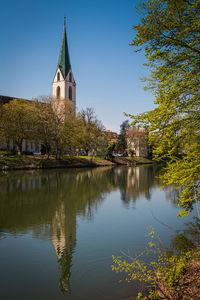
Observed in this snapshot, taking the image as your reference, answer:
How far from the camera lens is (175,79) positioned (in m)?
7.71

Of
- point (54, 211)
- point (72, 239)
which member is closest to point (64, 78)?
point (54, 211)

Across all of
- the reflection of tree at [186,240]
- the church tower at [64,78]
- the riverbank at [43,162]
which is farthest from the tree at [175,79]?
the church tower at [64,78]

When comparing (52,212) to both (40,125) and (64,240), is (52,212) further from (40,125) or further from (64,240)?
(40,125)

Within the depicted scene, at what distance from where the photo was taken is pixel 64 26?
86188 millimetres

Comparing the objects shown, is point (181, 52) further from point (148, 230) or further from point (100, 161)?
point (100, 161)

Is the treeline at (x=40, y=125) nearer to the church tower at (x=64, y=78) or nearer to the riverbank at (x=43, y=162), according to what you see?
the riverbank at (x=43, y=162)

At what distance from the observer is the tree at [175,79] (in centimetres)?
719

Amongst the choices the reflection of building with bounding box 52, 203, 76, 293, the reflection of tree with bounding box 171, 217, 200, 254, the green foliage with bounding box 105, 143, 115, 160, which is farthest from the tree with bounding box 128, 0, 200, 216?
the green foliage with bounding box 105, 143, 115, 160

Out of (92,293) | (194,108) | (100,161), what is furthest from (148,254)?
(100,161)

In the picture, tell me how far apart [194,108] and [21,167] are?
37.3 meters

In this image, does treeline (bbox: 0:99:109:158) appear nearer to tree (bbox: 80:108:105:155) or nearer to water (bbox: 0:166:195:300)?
tree (bbox: 80:108:105:155)

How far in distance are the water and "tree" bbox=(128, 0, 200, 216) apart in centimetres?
189

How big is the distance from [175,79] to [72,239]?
22.8ft

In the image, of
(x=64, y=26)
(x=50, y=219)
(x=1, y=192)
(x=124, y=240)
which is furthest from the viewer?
(x=64, y=26)
